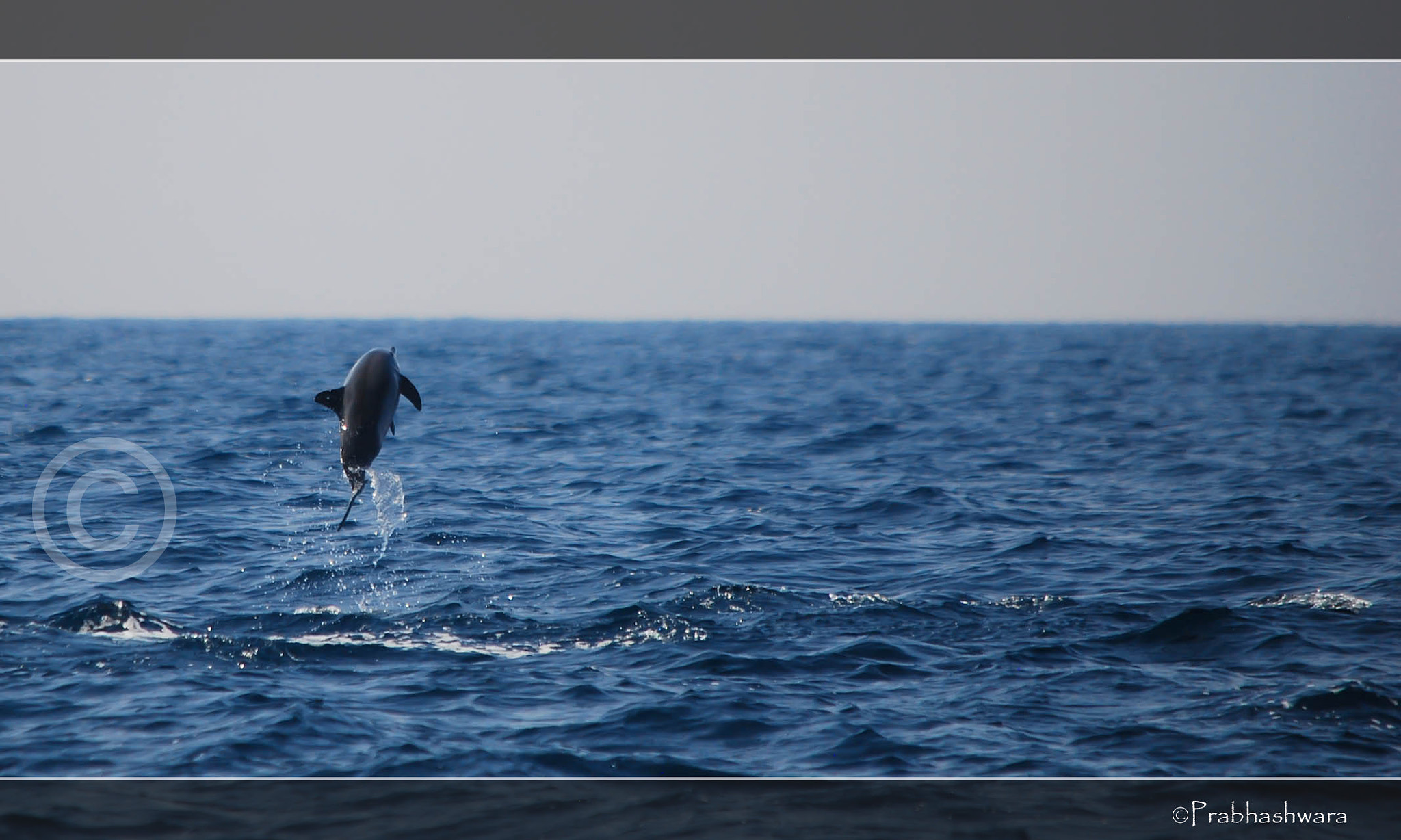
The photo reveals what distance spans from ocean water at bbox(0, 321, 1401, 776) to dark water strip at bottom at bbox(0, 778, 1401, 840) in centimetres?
18

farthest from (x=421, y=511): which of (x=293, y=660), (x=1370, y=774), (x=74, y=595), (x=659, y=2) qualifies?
(x=1370, y=774)

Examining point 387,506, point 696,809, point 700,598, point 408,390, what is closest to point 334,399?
point 408,390

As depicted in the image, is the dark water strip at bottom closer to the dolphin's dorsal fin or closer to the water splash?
the dolphin's dorsal fin

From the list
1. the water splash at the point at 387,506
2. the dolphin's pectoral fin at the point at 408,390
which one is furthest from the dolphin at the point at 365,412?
the water splash at the point at 387,506

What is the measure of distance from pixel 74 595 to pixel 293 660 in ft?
9.75

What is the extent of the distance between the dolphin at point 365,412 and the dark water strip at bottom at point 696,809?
2.11 m

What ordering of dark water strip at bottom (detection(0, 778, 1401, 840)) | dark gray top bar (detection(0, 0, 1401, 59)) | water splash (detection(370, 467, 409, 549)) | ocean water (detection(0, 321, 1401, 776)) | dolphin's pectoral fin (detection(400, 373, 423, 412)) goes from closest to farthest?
1. dark water strip at bottom (detection(0, 778, 1401, 840))
2. ocean water (detection(0, 321, 1401, 776))
3. dark gray top bar (detection(0, 0, 1401, 59))
4. dolphin's pectoral fin (detection(400, 373, 423, 412))
5. water splash (detection(370, 467, 409, 549))

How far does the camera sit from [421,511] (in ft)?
50.5

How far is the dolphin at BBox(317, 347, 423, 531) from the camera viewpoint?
28.6ft

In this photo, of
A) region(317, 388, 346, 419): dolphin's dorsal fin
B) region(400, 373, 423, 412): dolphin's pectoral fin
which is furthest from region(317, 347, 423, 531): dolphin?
region(400, 373, 423, 412): dolphin's pectoral fin

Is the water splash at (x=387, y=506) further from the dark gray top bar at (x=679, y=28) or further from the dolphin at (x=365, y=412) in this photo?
the dark gray top bar at (x=679, y=28)

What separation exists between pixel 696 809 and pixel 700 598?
3827 mm

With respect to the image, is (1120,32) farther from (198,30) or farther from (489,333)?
(489,333)

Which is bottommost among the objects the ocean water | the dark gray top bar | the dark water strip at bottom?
the dark water strip at bottom
